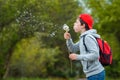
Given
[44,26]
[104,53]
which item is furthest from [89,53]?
[44,26]

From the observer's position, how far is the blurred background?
14969 millimetres

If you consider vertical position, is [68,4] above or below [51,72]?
above

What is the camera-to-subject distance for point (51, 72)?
140 ft

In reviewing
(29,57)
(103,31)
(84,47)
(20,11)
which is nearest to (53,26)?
(20,11)

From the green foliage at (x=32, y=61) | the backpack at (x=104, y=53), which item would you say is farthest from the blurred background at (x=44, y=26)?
the backpack at (x=104, y=53)

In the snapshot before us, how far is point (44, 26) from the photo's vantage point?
47.2 ft

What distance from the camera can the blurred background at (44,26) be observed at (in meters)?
15.0

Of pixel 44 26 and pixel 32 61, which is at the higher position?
pixel 44 26

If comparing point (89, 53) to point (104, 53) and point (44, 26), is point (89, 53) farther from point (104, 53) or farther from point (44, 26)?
point (44, 26)

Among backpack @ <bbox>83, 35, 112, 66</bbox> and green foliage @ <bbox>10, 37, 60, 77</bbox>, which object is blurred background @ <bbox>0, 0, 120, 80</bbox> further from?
backpack @ <bbox>83, 35, 112, 66</bbox>

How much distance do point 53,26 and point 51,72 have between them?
29239mm

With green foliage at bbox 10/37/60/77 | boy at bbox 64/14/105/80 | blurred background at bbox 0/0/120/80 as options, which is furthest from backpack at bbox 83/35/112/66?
green foliage at bbox 10/37/60/77

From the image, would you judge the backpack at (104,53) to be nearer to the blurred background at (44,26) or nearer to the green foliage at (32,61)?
the blurred background at (44,26)

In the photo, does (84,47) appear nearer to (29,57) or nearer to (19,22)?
(19,22)
